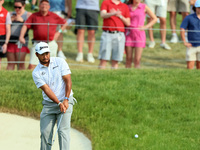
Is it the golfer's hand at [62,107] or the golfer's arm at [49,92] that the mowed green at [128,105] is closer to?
the golfer's hand at [62,107]

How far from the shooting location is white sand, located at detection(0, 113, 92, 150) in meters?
8.62

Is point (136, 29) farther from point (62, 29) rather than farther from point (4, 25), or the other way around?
point (4, 25)

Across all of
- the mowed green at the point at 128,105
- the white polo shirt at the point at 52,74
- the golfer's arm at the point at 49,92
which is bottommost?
the mowed green at the point at 128,105

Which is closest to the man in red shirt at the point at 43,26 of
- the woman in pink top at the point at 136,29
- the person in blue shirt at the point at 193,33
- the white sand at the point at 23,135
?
the woman in pink top at the point at 136,29

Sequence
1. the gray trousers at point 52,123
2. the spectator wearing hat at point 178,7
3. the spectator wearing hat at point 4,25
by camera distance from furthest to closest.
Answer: the spectator wearing hat at point 178,7 < the spectator wearing hat at point 4,25 < the gray trousers at point 52,123

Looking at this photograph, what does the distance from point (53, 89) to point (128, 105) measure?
280 centimetres

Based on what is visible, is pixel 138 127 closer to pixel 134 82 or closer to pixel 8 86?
pixel 134 82

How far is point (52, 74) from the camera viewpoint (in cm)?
718

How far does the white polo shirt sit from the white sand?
1.64m

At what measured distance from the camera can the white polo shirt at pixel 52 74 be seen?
7152 mm

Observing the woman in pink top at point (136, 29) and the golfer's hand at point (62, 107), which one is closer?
the golfer's hand at point (62, 107)

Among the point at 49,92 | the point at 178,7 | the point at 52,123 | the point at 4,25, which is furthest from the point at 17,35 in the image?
the point at 178,7

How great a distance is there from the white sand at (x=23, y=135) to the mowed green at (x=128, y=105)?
170 mm

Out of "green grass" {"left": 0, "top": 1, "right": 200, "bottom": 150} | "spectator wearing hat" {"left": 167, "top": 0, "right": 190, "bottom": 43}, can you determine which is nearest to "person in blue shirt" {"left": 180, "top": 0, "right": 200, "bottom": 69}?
"green grass" {"left": 0, "top": 1, "right": 200, "bottom": 150}
